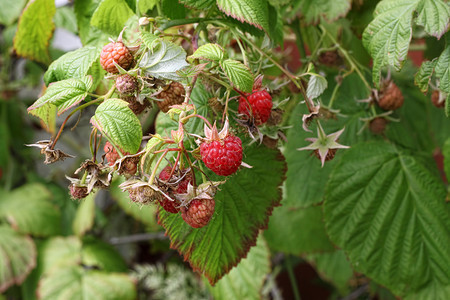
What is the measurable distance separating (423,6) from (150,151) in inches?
14.5

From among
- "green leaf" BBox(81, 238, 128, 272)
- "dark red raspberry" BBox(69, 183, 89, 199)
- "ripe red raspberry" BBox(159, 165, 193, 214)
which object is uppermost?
"ripe red raspberry" BBox(159, 165, 193, 214)

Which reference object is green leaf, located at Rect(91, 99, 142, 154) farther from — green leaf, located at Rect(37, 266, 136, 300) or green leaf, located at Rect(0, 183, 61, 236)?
green leaf, located at Rect(0, 183, 61, 236)

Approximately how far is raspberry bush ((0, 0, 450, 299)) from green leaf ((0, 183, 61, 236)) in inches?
6.6

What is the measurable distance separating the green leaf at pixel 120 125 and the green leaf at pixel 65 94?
0.04m

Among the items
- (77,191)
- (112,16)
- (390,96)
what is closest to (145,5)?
(112,16)

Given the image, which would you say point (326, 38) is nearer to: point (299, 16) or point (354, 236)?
point (299, 16)

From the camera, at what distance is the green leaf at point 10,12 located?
3.48 feet

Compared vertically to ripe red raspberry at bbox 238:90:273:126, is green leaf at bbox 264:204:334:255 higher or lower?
lower

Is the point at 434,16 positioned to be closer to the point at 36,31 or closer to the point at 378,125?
the point at 378,125

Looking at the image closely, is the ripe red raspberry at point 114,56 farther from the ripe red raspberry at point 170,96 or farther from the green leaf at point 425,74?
the green leaf at point 425,74

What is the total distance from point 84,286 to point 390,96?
0.83 m

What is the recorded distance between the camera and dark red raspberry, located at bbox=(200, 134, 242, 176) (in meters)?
0.41

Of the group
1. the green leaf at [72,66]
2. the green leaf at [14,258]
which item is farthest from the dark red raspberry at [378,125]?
the green leaf at [14,258]

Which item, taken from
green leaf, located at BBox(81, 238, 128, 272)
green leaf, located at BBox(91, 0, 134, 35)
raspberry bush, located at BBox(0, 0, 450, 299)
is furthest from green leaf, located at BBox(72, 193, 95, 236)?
green leaf, located at BBox(91, 0, 134, 35)
